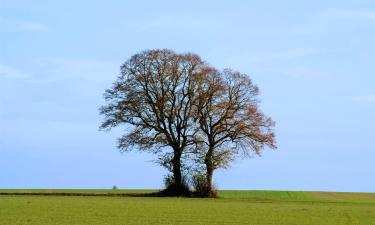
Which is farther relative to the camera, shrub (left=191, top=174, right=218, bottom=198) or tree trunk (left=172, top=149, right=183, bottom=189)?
tree trunk (left=172, top=149, right=183, bottom=189)

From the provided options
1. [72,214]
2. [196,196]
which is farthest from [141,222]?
[196,196]

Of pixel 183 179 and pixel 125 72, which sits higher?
pixel 125 72

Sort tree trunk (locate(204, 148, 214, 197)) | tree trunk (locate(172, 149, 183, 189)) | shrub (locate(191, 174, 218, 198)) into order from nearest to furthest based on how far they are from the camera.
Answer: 1. shrub (locate(191, 174, 218, 198))
2. tree trunk (locate(204, 148, 214, 197))
3. tree trunk (locate(172, 149, 183, 189))

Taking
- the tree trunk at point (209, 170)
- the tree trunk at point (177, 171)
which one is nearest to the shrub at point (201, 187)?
the tree trunk at point (209, 170)

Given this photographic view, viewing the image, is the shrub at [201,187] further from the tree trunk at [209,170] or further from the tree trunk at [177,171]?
the tree trunk at [177,171]

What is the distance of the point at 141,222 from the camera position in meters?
27.4

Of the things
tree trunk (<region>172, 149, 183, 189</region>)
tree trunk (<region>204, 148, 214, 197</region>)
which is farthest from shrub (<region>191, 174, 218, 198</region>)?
tree trunk (<region>172, 149, 183, 189</region>)

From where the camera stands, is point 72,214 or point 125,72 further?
point 125,72

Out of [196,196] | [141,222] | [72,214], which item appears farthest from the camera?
[196,196]

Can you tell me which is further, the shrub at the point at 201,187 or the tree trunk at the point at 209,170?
the tree trunk at the point at 209,170

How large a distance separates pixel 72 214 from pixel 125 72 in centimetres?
3055

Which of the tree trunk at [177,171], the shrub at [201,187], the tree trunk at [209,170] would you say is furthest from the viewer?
the tree trunk at [177,171]

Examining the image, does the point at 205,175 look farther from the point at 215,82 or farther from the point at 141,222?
the point at 141,222

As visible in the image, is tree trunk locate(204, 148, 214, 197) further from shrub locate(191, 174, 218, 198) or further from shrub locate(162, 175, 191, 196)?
shrub locate(162, 175, 191, 196)
